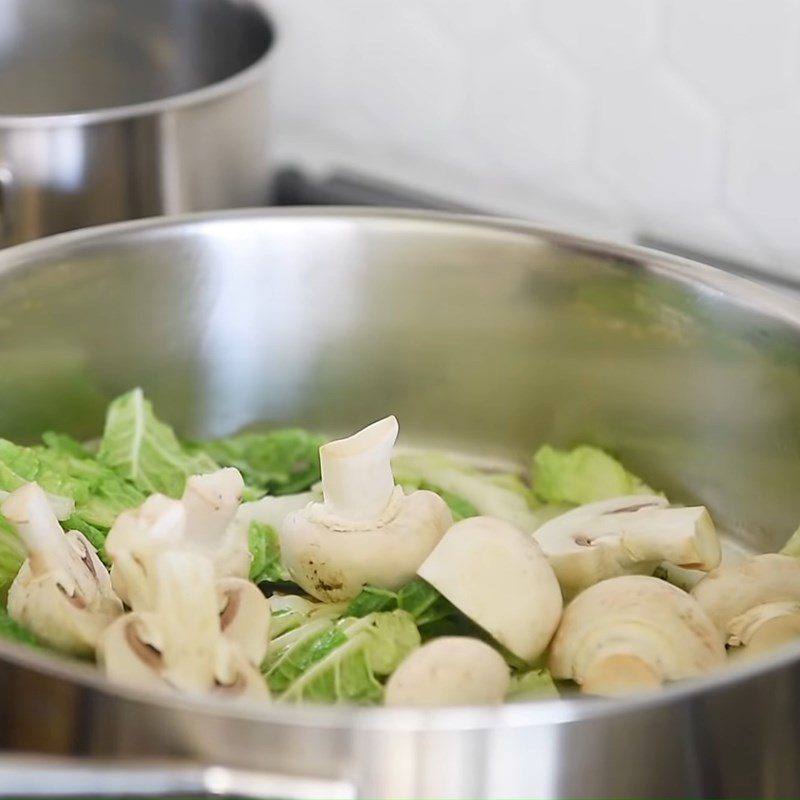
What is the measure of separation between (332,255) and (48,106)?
44cm

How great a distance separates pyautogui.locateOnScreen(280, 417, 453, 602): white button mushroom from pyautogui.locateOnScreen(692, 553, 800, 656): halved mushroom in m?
0.12

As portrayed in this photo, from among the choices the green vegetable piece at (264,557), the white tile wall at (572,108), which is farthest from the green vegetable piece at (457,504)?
the white tile wall at (572,108)

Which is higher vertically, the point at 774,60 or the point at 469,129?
the point at 774,60

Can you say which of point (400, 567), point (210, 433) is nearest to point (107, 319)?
point (210, 433)

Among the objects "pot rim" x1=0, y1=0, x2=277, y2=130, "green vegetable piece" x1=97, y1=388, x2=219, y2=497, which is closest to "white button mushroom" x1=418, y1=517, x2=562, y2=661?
"green vegetable piece" x1=97, y1=388, x2=219, y2=497

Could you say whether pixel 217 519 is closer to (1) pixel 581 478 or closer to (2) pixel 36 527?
(2) pixel 36 527

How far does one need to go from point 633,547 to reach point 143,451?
0.27 meters

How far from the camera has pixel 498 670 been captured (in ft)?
1.72

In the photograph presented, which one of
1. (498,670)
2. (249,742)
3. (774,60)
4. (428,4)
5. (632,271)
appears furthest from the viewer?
(428,4)

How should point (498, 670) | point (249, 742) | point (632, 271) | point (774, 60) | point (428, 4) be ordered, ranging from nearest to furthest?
point (249, 742)
point (498, 670)
point (632, 271)
point (774, 60)
point (428, 4)

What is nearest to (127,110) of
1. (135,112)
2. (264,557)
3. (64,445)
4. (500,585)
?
(135,112)

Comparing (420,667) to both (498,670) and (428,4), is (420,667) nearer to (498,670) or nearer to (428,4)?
(498,670)

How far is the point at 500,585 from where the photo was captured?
22.1 inches

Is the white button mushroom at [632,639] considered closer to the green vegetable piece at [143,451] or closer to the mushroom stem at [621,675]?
the mushroom stem at [621,675]
